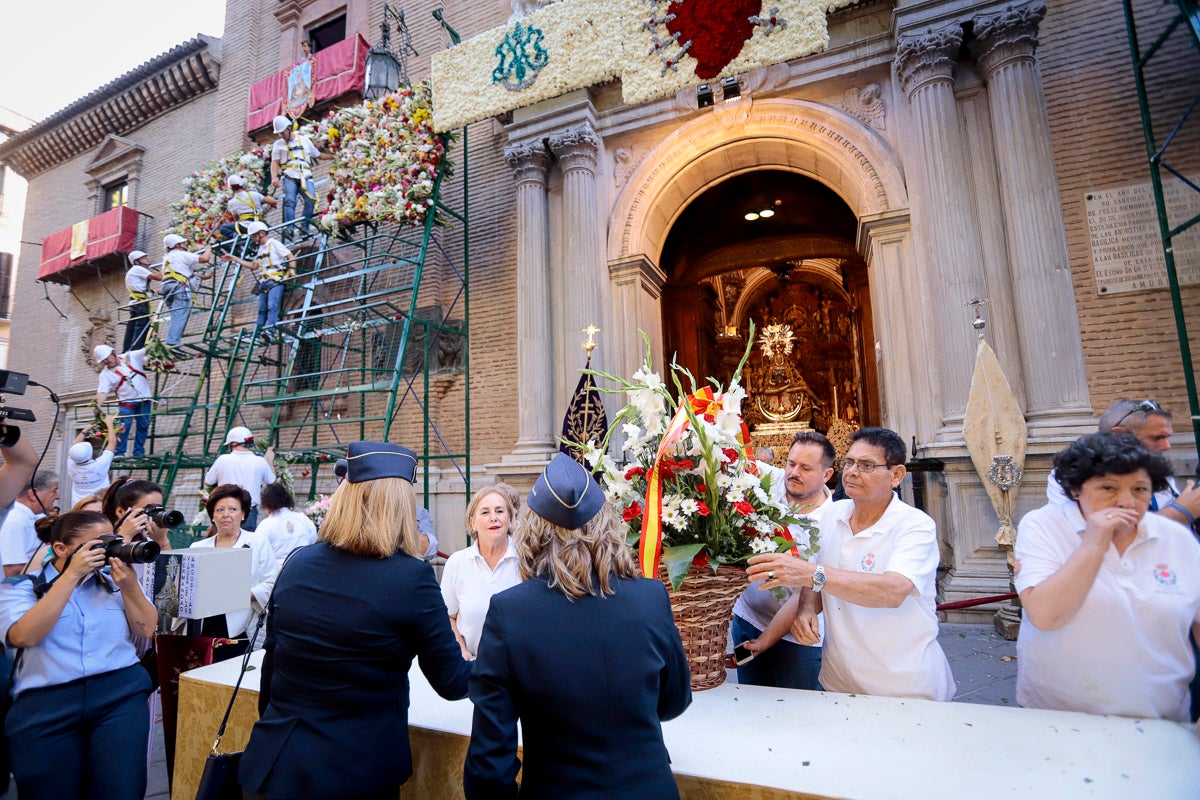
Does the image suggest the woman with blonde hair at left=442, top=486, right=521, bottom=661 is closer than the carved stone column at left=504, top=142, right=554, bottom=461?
Yes

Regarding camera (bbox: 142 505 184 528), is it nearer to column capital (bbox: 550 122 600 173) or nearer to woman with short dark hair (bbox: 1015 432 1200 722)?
woman with short dark hair (bbox: 1015 432 1200 722)

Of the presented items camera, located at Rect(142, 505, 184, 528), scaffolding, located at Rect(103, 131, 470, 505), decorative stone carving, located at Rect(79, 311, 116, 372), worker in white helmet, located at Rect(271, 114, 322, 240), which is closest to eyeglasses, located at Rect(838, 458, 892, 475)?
camera, located at Rect(142, 505, 184, 528)

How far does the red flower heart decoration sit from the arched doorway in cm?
238

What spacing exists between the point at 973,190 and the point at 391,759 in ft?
24.6

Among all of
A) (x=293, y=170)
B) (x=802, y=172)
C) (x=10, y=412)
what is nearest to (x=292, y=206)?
(x=293, y=170)

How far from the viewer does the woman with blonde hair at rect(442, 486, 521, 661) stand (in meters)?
3.17

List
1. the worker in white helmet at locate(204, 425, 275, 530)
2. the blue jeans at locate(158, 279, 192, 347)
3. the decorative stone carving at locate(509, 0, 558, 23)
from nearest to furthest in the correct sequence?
the worker in white helmet at locate(204, 425, 275, 530)
the decorative stone carving at locate(509, 0, 558, 23)
the blue jeans at locate(158, 279, 192, 347)

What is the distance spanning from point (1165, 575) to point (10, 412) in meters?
4.81

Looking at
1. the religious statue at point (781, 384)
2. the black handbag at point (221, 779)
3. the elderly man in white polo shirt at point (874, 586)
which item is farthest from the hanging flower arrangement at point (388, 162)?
the religious statue at point (781, 384)

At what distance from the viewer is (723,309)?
55.4 feet

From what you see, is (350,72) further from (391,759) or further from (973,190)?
(391,759)

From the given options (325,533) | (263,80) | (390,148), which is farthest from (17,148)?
(325,533)

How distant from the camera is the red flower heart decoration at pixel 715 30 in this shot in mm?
7129

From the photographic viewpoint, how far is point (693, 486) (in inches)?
81.9
